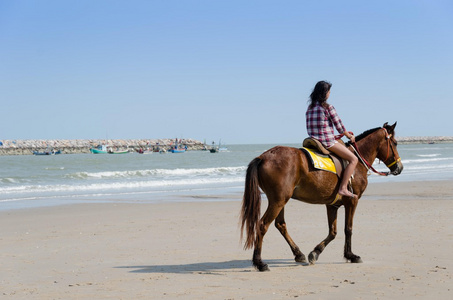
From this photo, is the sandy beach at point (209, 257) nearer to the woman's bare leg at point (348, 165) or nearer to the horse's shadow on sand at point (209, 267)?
the horse's shadow on sand at point (209, 267)

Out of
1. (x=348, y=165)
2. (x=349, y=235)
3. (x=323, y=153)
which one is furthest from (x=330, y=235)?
(x=323, y=153)

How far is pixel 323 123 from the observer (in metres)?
7.30

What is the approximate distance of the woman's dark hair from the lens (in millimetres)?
7277

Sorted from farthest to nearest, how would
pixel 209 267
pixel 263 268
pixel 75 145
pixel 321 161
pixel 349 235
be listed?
pixel 75 145
pixel 349 235
pixel 321 161
pixel 209 267
pixel 263 268

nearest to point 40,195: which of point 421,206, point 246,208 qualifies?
point 421,206

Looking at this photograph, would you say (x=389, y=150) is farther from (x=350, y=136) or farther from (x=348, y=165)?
(x=348, y=165)

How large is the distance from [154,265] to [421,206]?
908 centimetres

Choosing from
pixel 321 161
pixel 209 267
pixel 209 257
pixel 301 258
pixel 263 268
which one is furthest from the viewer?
pixel 209 257

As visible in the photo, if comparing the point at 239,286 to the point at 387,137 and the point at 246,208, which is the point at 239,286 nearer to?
the point at 246,208

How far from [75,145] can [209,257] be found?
140 m

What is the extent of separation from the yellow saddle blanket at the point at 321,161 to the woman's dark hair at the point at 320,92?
667mm

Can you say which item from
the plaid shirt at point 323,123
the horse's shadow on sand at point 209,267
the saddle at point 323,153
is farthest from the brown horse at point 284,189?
the plaid shirt at point 323,123

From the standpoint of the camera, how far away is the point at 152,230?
10.8 metres

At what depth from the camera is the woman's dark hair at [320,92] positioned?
7277mm
